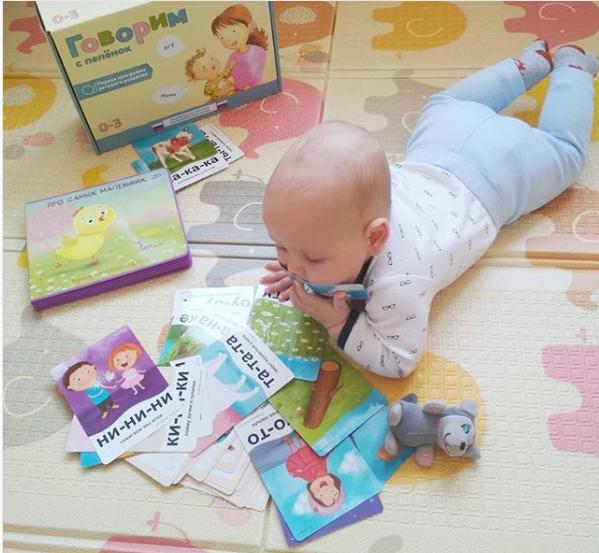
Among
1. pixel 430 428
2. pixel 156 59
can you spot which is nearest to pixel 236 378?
pixel 430 428

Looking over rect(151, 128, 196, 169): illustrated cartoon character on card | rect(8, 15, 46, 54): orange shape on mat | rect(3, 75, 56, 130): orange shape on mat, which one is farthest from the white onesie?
rect(8, 15, 46, 54): orange shape on mat

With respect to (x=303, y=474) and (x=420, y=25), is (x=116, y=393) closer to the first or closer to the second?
(x=303, y=474)

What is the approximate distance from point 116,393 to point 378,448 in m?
0.38

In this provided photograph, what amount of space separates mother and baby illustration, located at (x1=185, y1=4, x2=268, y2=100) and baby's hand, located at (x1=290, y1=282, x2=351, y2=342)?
20.6 inches

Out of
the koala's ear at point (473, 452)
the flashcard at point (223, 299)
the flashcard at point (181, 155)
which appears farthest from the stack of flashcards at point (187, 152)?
the koala's ear at point (473, 452)

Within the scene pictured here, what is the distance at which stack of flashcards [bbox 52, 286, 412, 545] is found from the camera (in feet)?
2.91

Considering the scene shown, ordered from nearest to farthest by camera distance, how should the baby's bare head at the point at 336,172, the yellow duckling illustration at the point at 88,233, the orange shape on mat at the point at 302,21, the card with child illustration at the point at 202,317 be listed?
1. the baby's bare head at the point at 336,172
2. the card with child illustration at the point at 202,317
3. the yellow duckling illustration at the point at 88,233
4. the orange shape on mat at the point at 302,21

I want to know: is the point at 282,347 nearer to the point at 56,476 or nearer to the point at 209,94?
the point at 56,476

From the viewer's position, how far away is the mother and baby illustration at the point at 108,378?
3.21ft

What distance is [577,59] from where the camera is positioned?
126 cm

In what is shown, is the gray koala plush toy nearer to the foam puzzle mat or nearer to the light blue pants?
the foam puzzle mat

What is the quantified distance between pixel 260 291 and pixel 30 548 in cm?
48

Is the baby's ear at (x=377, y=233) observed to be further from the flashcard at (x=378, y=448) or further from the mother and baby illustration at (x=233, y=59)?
the mother and baby illustration at (x=233, y=59)

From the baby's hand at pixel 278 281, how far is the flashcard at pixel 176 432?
18cm
